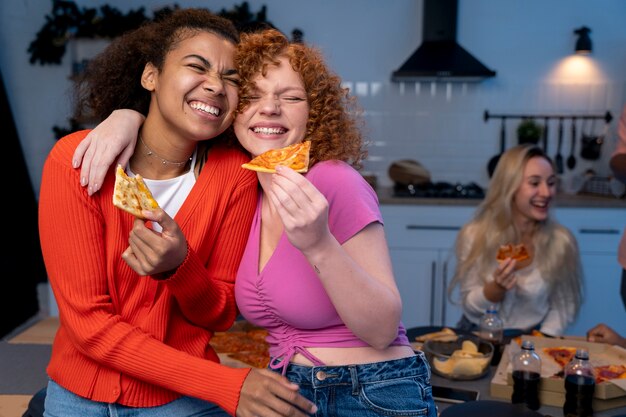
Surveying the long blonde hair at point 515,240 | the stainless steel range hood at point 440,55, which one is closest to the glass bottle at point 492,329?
the long blonde hair at point 515,240

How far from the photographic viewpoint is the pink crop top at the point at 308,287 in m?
1.29

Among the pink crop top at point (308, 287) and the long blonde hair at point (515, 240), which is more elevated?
the pink crop top at point (308, 287)

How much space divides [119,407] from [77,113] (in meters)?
0.80

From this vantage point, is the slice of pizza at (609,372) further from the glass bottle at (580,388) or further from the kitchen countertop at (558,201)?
the kitchen countertop at (558,201)

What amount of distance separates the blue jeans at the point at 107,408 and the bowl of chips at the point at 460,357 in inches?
25.5

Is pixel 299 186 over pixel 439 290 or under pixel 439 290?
over

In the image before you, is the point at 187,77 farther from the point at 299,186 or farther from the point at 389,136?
the point at 389,136

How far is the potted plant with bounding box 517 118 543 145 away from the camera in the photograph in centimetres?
438

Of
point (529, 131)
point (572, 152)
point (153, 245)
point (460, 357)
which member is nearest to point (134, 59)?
point (153, 245)

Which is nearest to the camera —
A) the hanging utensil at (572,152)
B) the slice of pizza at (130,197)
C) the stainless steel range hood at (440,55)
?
the slice of pizza at (130,197)

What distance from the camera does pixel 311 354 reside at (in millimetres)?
1336

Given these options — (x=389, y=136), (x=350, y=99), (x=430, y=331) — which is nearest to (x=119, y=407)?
(x=350, y=99)

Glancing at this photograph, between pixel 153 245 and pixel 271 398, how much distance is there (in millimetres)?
363

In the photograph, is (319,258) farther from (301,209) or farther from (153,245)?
(153,245)
